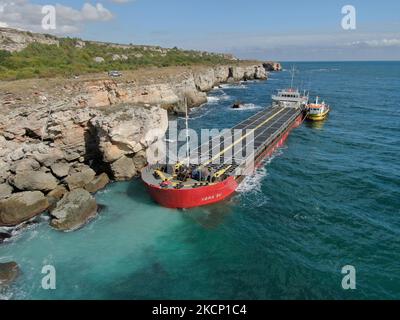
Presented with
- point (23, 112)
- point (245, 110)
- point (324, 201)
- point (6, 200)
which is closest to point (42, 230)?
point (6, 200)

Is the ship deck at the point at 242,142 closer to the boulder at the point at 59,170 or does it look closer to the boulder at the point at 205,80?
the boulder at the point at 59,170

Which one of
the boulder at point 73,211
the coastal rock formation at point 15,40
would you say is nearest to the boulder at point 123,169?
the boulder at point 73,211

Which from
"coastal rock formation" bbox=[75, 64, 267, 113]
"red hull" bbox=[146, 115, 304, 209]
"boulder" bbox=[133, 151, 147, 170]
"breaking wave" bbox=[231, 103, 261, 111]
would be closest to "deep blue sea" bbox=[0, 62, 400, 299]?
"red hull" bbox=[146, 115, 304, 209]

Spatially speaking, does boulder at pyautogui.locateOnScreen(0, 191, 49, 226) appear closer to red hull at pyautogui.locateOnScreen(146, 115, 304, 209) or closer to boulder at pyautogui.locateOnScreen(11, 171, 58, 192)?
boulder at pyautogui.locateOnScreen(11, 171, 58, 192)

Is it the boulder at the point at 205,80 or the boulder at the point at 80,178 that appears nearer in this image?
the boulder at the point at 80,178

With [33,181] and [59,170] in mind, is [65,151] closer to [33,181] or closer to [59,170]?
[59,170]
